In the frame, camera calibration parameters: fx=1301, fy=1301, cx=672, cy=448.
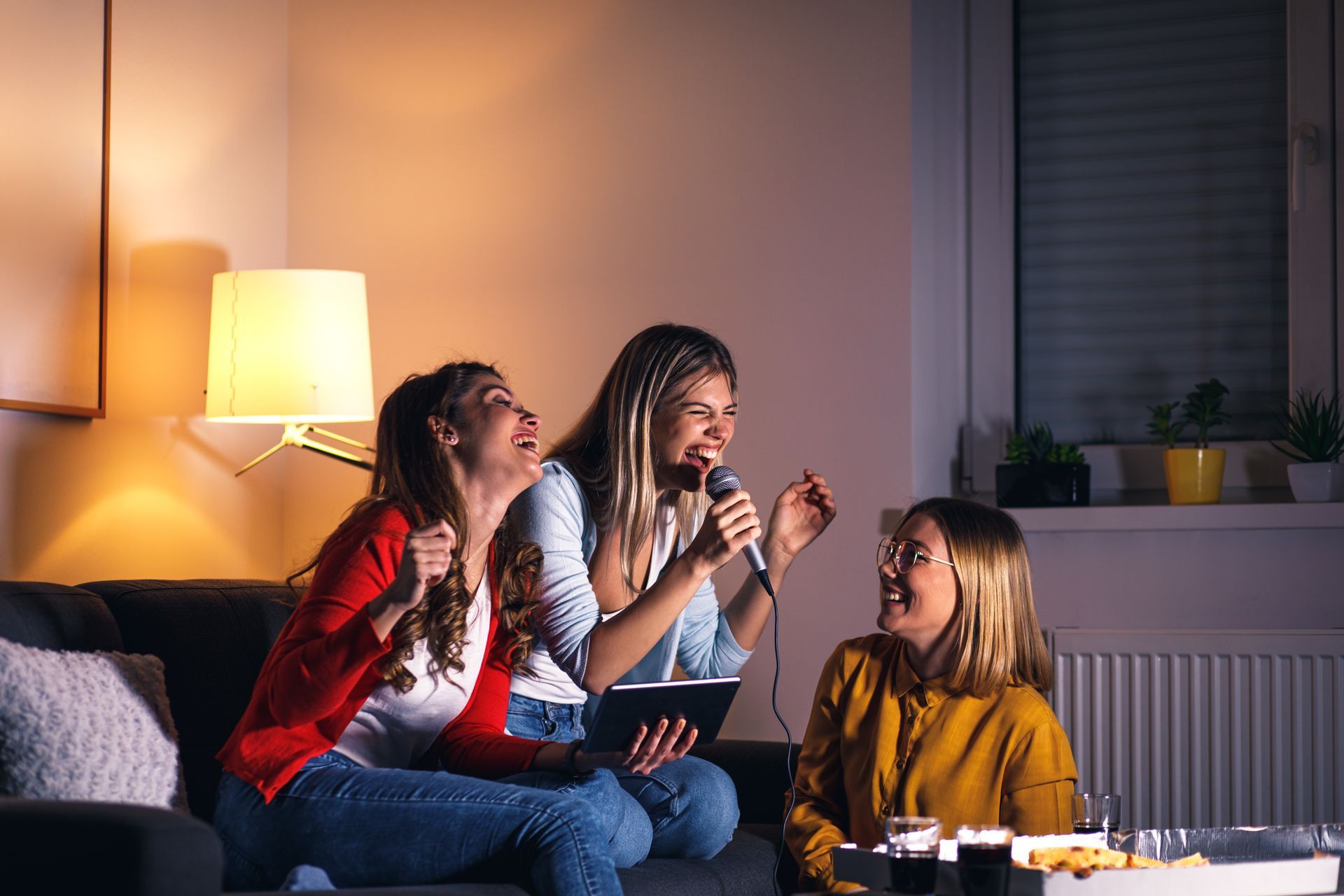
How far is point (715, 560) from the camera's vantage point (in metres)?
1.83

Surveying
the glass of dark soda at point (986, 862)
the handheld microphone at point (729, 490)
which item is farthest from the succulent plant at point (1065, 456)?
the glass of dark soda at point (986, 862)

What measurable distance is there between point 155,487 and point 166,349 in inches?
12.1

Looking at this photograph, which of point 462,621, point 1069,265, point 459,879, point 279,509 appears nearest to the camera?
point 459,879

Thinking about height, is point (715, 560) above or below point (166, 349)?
below

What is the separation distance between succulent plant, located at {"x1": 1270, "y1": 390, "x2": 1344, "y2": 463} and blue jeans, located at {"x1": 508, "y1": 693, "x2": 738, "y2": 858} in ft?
4.66

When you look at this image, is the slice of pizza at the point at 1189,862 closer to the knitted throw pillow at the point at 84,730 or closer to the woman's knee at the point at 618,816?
the woman's knee at the point at 618,816

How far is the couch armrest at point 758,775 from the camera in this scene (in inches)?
91.2

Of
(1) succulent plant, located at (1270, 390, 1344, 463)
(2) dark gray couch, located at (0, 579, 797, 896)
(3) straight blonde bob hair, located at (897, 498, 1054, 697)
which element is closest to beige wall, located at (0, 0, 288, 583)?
(2) dark gray couch, located at (0, 579, 797, 896)

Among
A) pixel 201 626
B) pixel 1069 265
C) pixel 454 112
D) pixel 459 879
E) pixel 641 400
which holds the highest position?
pixel 454 112

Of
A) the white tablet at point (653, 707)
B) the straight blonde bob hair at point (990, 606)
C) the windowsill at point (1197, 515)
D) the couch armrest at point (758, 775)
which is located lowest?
the couch armrest at point (758, 775)

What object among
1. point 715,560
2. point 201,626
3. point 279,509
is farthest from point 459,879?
point 279,509

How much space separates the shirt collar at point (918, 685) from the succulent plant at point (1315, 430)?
1215mm

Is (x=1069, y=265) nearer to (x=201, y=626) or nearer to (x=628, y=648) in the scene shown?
(x=628, y=648)

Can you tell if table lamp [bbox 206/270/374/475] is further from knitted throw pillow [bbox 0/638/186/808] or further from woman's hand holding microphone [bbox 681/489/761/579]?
woman's hand holding microphone [bbox 681/489/761/579]
